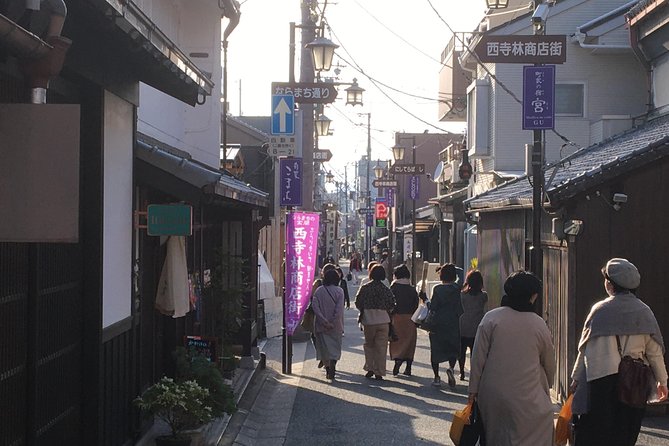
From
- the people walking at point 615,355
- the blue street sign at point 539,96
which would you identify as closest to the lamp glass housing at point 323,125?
the blue street sign at point 539,96

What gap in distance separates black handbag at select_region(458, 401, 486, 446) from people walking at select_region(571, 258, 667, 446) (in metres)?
1.05

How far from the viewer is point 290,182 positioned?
1714 centimetres

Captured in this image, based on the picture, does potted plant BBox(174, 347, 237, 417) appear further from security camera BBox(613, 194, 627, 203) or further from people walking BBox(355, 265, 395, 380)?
people walking BBox(355, 265, 395, 380)

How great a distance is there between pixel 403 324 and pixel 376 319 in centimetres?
81

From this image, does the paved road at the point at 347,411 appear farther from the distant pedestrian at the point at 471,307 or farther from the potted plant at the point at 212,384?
the distant pedestrian at the point at 471,307

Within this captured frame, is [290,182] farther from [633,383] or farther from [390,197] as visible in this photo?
[390,197]

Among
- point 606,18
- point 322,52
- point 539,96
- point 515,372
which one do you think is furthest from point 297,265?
point 606,18

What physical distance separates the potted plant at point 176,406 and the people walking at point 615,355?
11.6 ft

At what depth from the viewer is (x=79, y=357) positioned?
7047 mm

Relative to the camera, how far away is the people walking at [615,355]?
7062mm

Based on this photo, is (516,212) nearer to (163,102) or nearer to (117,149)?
(163,102)

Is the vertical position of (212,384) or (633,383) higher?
(633,383)

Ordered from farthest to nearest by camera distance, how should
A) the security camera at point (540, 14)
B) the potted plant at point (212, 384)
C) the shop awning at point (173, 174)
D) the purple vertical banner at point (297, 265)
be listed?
the purple vertical banner at point (297, 265), the security camera at point (540, 14), the potted plant at point (212, 384), the shop awning at point (173, 174)

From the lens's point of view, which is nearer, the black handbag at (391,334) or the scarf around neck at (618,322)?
the scarf around neck at (618,322)
